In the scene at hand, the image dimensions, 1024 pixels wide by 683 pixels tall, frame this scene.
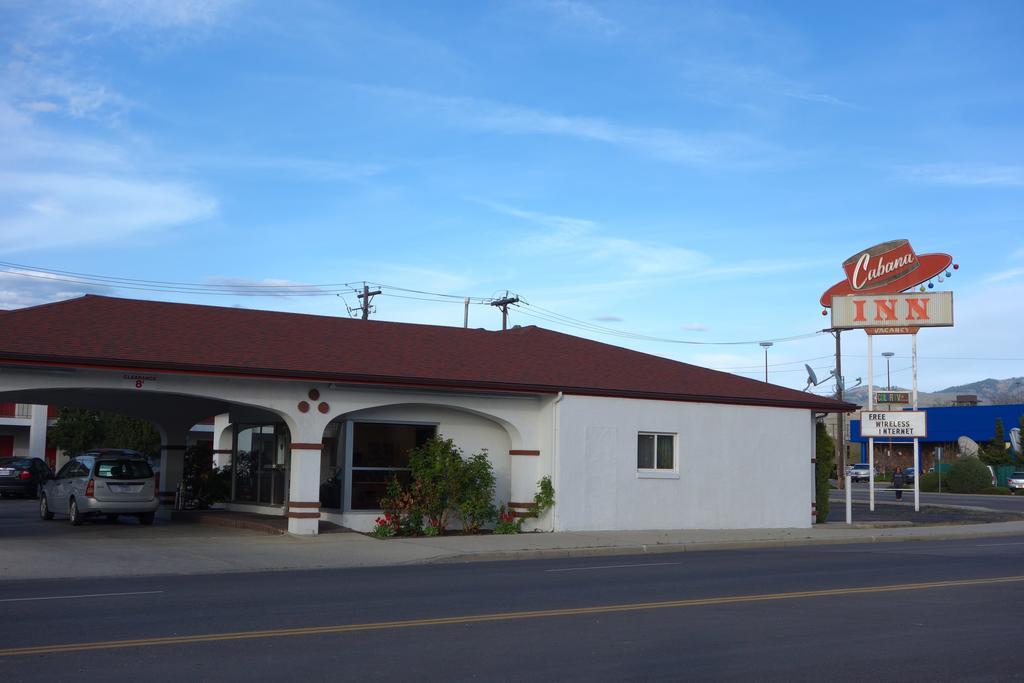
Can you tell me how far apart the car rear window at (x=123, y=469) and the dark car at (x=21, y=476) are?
16.2m

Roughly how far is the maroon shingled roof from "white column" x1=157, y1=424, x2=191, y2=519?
5.90 metres

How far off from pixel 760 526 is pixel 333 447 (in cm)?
1142

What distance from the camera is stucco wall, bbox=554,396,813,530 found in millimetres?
24688

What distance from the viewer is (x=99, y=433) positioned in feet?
149

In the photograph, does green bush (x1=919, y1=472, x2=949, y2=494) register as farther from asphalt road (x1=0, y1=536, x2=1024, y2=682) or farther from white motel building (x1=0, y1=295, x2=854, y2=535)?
asphalt road (x1=0, y1=536, x2=1024, y2=682)

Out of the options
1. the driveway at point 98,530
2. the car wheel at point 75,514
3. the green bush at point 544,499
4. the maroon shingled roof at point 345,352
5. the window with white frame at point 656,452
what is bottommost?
the driveway at point 98,530

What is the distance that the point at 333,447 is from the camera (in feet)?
79.1

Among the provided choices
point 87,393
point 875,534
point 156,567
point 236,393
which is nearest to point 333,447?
point 236,393

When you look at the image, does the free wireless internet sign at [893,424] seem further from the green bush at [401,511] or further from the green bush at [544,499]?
the green bush at [401,511]

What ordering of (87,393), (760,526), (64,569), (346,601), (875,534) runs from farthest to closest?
1. (760,526)
2. (875,534)
3. (87,393)
4. (64,569)
5. (346,601)

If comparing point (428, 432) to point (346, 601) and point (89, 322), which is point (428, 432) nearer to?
point (89, 322)

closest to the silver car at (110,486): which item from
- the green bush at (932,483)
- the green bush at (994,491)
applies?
the green bush at (932,483)

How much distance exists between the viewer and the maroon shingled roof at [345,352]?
1994 centimetres

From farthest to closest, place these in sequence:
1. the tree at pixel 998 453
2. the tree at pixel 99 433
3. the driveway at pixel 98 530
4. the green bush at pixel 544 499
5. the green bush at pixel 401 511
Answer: the tree at pixel 998 453, the tree at pixel 99 433, the green bush at pixel 544 499, the green bush at pixel 401 511, the driveway at pixel 98 530
